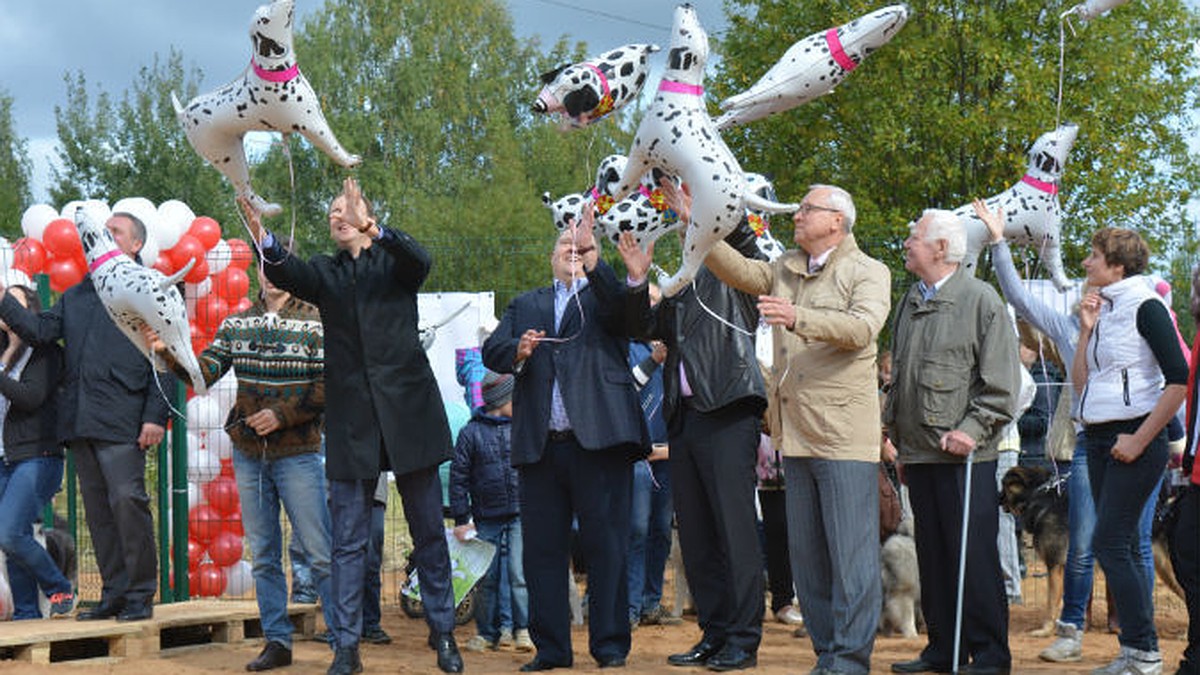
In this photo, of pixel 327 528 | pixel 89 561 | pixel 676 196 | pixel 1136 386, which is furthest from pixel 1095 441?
pixel 89 561

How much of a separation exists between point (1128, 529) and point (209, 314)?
5.41 metres

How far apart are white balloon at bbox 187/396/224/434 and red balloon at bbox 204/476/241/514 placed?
1.00ft

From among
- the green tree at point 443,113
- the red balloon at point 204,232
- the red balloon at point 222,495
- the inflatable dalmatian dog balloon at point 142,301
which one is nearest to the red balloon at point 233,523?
the red balloon at point 222,495

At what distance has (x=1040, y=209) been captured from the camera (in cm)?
612

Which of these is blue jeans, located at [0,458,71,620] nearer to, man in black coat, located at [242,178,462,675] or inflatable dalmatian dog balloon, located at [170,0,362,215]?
man in black coat, located at [242,178,462,675]

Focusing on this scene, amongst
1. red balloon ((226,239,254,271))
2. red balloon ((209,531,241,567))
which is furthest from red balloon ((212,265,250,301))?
red balloon ((209,531,241,567))

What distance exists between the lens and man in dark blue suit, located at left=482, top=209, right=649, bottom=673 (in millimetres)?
5969

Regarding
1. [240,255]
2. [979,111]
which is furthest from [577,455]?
[979,111]

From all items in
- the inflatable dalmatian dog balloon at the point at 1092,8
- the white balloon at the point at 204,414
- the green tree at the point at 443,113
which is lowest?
the white balloon at the point at 204,414

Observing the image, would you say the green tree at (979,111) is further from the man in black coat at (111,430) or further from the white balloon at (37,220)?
the man in black coat at (111,430)

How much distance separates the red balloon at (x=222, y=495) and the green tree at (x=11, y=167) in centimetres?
2117

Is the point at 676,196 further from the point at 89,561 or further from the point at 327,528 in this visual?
the point at 89,561

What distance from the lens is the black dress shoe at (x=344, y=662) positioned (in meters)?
5.90

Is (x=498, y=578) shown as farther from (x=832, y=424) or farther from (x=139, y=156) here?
(x=139, y=156)
